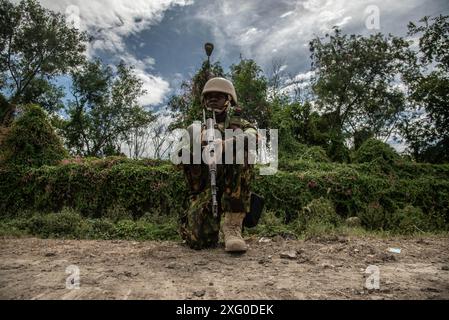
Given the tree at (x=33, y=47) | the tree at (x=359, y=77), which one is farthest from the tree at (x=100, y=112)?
the tree at (x=359, y=77)

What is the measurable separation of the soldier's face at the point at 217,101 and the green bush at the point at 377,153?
24.9ft

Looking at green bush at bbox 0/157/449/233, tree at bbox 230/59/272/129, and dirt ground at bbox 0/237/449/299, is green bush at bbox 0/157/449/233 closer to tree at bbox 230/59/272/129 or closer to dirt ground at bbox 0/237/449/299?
dirt ground at bbox 0/237/449/299

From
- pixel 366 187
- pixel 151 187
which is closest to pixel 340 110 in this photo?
pixel 366 187

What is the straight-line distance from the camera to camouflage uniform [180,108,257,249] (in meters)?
3.31

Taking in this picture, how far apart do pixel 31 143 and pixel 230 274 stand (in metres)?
8.06

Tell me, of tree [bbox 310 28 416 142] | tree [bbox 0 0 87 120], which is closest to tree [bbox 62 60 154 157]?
tree [bbox 0 0 87 120]

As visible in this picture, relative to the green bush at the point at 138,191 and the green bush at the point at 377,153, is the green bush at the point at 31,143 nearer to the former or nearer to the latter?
the green bush at the point at 138,191

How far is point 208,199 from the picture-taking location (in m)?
3.49

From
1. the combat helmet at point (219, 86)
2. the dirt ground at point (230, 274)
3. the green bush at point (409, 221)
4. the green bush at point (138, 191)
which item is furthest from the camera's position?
the green bush at point (138, 191)

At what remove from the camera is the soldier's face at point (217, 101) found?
3.71 meters

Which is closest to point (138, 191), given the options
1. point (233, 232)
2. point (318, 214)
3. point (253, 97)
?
point (318, 214)

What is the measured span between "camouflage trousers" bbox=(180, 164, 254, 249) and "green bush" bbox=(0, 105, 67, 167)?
254 inches
